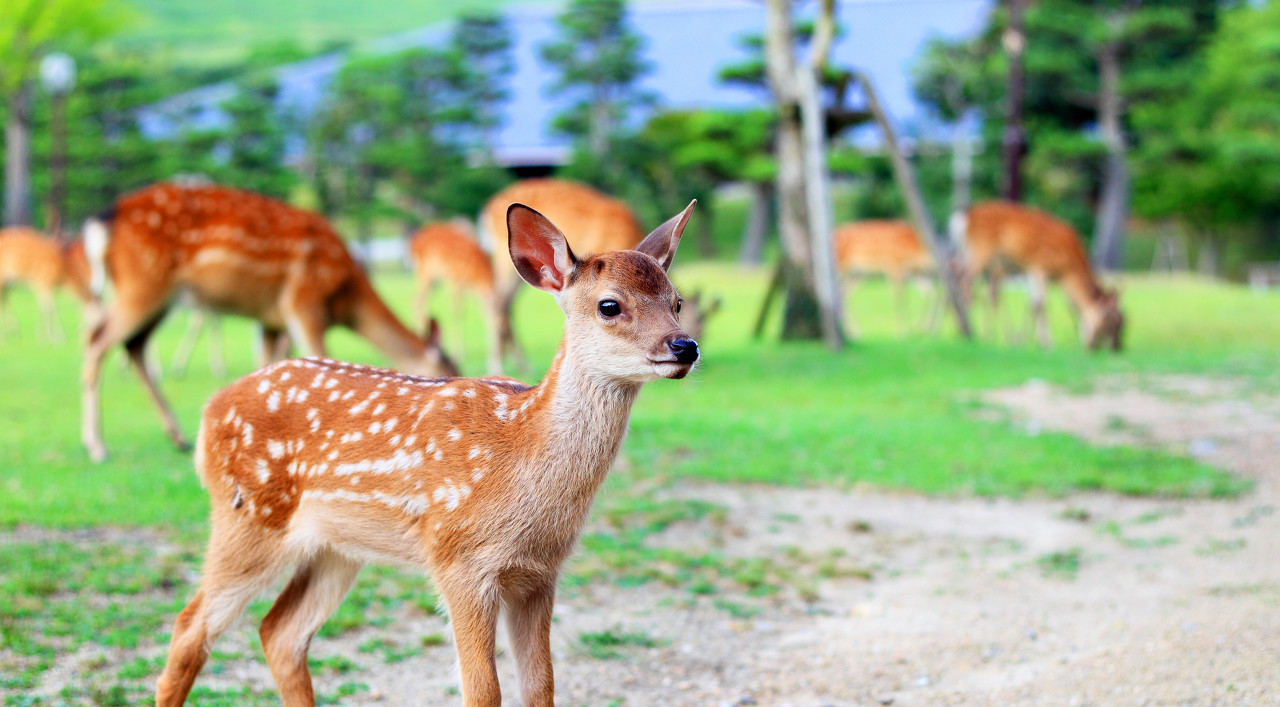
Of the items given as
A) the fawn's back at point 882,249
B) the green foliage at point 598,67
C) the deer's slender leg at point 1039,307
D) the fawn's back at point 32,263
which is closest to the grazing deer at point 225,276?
the fawn's back at point 32,263

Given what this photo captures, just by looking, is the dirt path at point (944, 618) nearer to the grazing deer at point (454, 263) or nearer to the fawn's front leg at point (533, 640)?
the fawn's front leg at point (533, 640)

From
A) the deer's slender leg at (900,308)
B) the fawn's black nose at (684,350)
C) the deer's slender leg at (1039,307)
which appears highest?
the fawn's black nose at (684,350)

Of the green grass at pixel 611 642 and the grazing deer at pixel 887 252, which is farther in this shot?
the grazing deer at pixel 887 252

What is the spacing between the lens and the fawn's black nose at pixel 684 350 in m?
3.03

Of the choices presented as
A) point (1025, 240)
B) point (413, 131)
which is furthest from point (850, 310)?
point (413, 131)

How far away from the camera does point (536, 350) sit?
13.1 metres

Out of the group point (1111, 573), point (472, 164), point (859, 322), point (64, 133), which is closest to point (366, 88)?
point (472, 164)

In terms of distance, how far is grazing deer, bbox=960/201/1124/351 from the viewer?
46.5 feet

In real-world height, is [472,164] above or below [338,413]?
below

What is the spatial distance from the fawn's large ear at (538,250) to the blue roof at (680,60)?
30.3m

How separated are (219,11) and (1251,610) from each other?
5494 centimetres

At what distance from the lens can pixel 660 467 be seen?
23.5ft

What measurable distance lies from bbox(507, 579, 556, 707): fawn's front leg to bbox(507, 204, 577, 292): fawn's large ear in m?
0.82

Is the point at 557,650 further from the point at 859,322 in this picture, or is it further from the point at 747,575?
the point at 859,322
